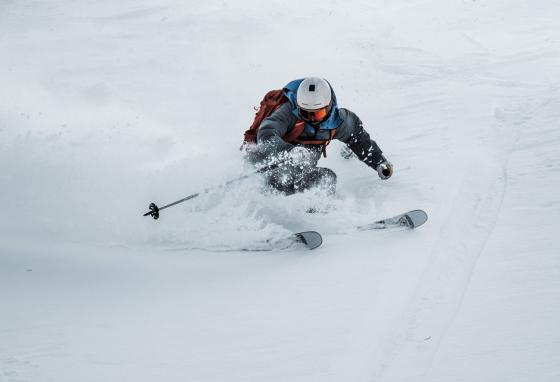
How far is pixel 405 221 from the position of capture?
5414 millimetres

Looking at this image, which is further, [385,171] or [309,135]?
[385,171]

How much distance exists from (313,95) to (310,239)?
145 cm

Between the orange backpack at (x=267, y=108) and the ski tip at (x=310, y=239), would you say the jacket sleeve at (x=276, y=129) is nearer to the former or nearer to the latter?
the orange backpack at (x=267, y=108)

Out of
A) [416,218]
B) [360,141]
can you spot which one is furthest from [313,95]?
[416,218]

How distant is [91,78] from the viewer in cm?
1002

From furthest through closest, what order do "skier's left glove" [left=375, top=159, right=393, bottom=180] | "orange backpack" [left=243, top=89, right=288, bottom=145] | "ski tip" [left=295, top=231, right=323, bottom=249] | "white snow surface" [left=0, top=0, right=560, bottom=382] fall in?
"skier's left glove" [left=375, top=159, right=393, bottom=180] < "orange backpack" [left=243, top=89, right=288, bottom=145] < "ski tip" [left=295, top=231, right=323, bottom=249] < "white snow surface" [left=0, top=0, right=560, bottom=382]

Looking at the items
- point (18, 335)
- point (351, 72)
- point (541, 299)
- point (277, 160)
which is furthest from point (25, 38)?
point (541, 299)

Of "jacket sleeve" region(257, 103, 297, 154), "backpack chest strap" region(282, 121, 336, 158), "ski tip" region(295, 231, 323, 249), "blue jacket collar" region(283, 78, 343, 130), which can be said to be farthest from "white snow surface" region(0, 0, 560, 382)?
"blue jacket collar" region(283, 78, 343, 130)

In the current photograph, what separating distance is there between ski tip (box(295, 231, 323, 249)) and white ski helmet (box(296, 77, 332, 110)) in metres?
1.28

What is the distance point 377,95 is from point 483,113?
183cm

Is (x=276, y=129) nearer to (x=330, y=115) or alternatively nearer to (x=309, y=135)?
(x=309, y=135)

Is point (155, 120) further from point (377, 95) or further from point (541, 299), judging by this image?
point (541, 299)

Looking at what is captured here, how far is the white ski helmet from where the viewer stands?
5.64 meters

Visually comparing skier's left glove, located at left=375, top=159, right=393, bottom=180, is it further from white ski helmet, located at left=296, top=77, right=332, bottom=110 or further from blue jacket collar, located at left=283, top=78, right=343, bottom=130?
white ski helmet, located at left=296, top=77, right=332, bottom=110
